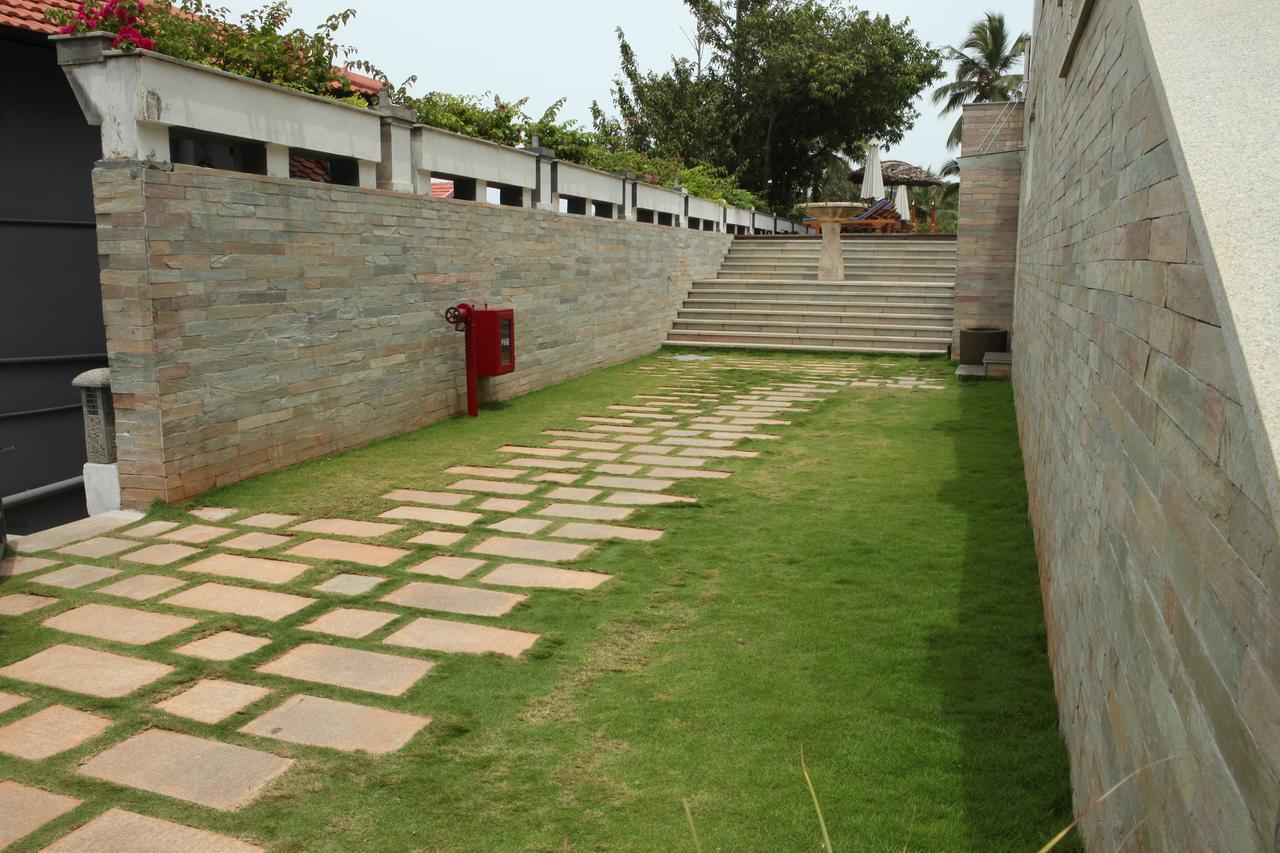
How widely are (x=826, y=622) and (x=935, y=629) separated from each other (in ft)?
1.37

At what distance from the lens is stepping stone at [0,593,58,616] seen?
3.89 metres

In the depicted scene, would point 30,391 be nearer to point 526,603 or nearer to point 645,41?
point 526,603

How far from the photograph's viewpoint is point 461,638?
3.61 metres

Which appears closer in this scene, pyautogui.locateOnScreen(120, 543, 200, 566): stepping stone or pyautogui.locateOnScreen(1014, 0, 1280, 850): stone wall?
pyautogui.locateOnScreen(1014, 0, 1280, 850): stone wall

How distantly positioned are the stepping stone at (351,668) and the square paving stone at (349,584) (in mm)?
591

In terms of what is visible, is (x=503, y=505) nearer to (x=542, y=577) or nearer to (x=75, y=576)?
(x=542, y=577)

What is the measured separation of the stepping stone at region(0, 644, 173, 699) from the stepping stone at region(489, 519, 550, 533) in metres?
1.99

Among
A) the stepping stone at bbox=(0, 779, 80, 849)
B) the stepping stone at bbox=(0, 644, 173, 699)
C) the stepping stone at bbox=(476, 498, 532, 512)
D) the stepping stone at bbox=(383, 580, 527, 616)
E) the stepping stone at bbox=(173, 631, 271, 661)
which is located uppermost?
the stepping stone at bbox=(476, 498, 532, 512)

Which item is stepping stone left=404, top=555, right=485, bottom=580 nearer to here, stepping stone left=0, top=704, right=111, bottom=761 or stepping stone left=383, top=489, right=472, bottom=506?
stepping stone left=383, top=489, right=472, bottom=506

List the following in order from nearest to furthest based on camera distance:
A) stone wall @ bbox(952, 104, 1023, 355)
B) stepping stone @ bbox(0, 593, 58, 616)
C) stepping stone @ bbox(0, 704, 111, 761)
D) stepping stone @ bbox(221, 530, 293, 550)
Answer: stepping stone @ bbox(0, 704, 111, 761) → stepping stone @ bbox(0, 593, 58, 616) → stepping stone @ bbox(221, 530, 293, 550) → stone wall @ bbox(952, 104, 1023, 355)

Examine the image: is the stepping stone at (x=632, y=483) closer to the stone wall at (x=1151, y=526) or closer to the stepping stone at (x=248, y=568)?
the stepping stone at (x=248, y=568)

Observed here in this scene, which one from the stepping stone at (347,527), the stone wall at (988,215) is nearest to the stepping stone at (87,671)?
the stepping stone at (347,527)

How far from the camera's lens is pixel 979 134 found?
1270 centimetres

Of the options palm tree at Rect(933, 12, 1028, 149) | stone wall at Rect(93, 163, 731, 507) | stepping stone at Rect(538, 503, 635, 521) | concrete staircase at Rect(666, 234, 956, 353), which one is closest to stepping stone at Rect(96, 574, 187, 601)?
stone wall at Rect(93, 163, 731, 507)
